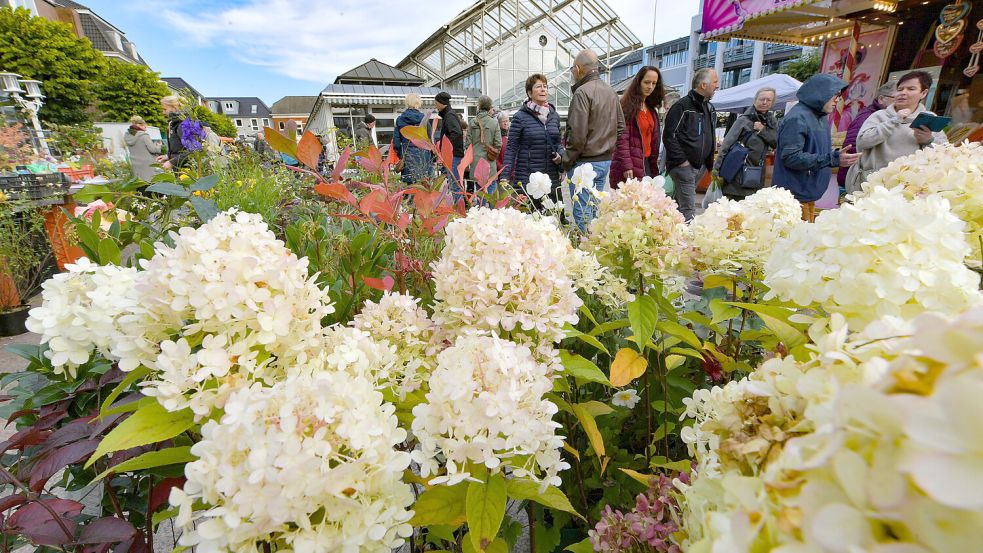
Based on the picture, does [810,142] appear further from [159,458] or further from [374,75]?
[374,75]

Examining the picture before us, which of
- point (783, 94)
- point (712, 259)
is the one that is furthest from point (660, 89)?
point (783, 94)

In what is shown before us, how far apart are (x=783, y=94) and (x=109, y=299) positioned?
40.0ft

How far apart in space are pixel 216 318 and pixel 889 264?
98 cm

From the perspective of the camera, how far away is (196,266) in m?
0.61

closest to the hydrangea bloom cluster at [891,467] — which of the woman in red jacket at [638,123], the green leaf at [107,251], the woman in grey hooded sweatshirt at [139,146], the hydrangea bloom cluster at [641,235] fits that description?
the hydrangea bloom cluster at [641,235]

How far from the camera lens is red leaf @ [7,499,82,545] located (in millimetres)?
757

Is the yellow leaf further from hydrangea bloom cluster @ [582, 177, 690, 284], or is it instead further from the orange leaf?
the orange leaf

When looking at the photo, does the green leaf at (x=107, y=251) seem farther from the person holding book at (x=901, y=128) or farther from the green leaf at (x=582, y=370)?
the person holding book at (x=901, y=128)

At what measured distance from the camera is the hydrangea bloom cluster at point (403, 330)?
0.87 m

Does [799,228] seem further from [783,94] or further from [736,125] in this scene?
[783,94]

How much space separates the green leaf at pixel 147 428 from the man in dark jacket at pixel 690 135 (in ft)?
14.4

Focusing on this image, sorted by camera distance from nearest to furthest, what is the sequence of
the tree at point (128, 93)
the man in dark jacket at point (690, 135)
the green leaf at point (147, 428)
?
the green leaf at point (147, 428) → the man in dark jacket at point (690, 135) → the tree at point (128, 93)

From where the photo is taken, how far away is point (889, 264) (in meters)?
0.62

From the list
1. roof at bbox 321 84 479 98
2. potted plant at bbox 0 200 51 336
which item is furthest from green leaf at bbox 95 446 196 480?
roof at bbox 321 84 479 98
